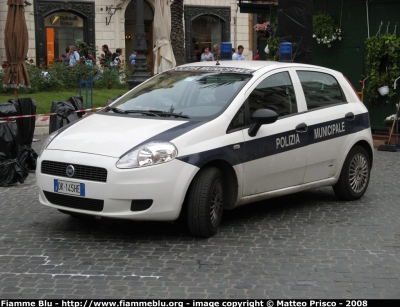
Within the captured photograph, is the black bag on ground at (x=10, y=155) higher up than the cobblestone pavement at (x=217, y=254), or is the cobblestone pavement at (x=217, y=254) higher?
the black bag on ground at (x=10, y=155)

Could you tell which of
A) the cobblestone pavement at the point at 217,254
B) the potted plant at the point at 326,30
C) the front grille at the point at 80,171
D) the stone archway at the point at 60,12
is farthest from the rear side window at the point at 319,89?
the stone archway at the point at 60,12

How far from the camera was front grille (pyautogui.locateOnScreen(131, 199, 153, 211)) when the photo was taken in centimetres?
680

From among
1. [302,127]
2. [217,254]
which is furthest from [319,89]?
[217,254]

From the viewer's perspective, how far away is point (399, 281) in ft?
19.1

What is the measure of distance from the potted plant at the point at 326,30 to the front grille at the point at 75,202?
10449 millimetres

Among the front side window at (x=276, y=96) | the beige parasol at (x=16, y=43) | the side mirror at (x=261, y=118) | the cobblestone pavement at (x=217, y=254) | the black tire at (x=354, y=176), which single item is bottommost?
the cobblestone pavement at (x=217, y=254)

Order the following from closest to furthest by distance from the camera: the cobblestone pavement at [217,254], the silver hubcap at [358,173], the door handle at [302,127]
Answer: the cobblestone pavement at [217,254], the door handle at [302,127], the silver hubcap at [358,173]

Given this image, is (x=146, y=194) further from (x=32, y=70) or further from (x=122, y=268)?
(x=32, y=70)

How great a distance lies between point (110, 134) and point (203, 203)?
1071mm

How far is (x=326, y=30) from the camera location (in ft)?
53.8

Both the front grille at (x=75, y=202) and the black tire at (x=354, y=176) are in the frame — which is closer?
the front grille at (x=75, y=202)

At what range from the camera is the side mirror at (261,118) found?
7.51m

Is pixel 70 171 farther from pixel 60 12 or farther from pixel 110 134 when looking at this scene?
pixel 60 12

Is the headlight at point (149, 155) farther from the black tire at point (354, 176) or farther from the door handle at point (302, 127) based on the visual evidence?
the black tire at point (354, 176)
